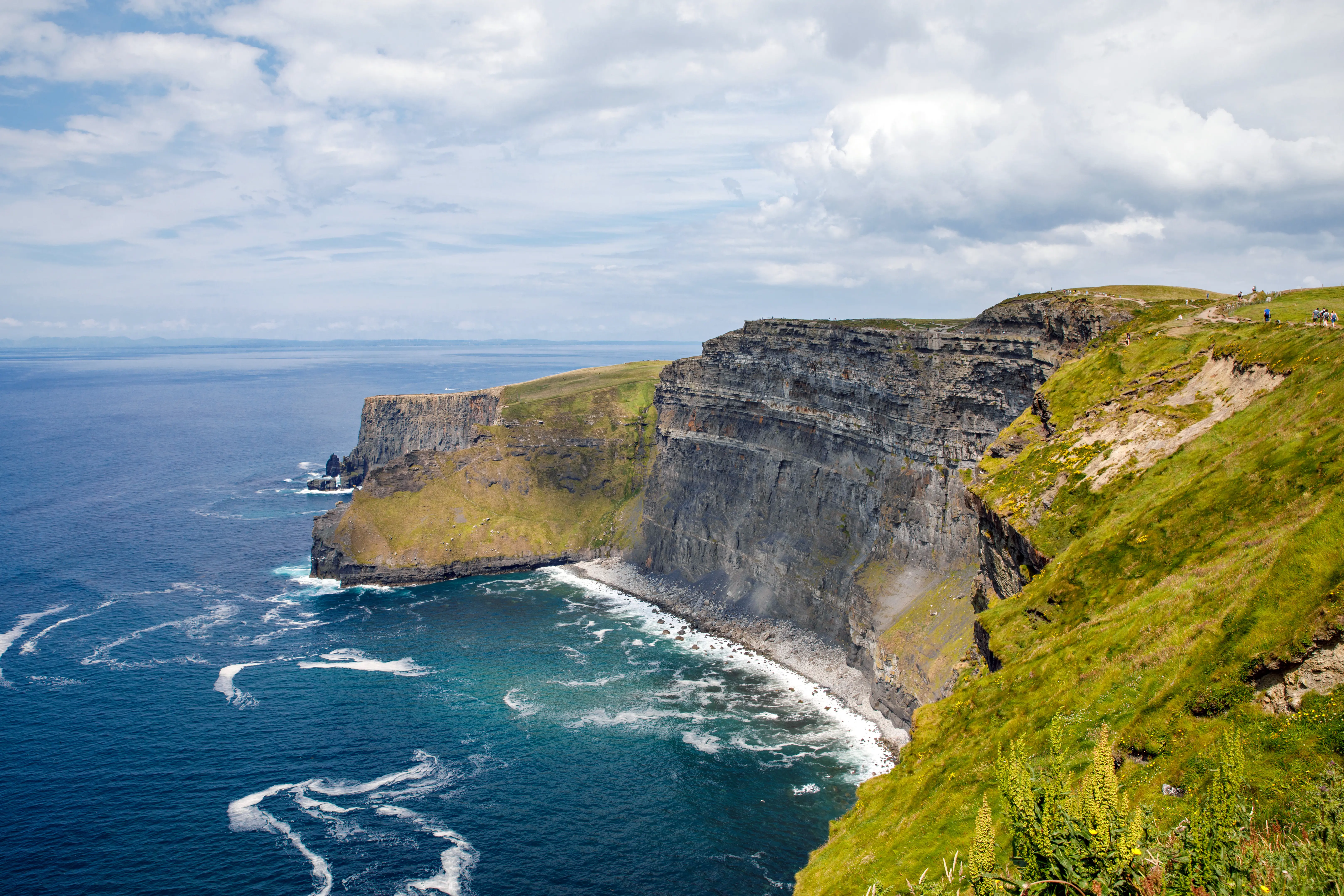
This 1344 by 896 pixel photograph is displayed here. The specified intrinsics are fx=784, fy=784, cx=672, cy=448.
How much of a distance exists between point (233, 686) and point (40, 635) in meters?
40.4

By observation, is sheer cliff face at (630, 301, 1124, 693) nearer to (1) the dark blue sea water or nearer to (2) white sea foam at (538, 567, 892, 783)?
(2) white sea foam at (538, 567, 892, 783)

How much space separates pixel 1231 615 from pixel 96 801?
96.2m

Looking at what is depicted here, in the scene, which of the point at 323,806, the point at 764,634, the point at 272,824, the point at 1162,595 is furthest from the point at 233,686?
the point at 1162,595

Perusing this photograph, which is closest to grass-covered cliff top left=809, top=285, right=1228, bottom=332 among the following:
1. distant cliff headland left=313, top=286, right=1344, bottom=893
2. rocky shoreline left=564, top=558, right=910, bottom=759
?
distant cliff headland left=313, top=286, right=1344, bottom=893

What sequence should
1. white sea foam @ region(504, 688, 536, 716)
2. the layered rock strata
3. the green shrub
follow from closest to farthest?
the green shrub
white sea foam @ region(504, 688, 536, 716)
the layered rock strata

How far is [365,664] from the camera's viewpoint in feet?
381

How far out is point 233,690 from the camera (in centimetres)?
10419

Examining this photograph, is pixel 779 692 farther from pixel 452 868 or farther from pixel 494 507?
pixel 494 507

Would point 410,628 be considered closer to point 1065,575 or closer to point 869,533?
point 869,533

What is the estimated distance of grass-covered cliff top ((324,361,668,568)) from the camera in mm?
164000

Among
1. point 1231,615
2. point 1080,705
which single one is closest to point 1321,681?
point 1231,615

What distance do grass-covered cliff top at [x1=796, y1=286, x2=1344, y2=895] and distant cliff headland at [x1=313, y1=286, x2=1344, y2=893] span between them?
183 millimetres

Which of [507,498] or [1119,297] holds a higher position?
[1119,297]

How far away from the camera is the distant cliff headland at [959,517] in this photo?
31000mm
